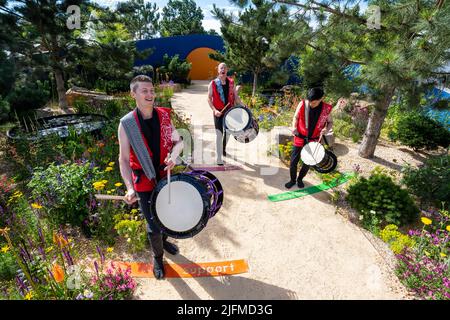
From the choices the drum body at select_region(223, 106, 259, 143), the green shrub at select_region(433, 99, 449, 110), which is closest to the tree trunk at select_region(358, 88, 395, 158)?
the green shrub at select_region(433, 99, 449, 110)

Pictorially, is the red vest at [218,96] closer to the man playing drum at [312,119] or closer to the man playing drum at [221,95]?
the man playing drum at [221,95]

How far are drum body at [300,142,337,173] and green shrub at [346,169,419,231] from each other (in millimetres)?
539

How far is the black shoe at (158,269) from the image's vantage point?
8.47 ft

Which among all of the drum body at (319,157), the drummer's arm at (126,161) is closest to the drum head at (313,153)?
the drum body at (319,157)

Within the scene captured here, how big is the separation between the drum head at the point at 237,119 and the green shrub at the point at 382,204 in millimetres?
1844

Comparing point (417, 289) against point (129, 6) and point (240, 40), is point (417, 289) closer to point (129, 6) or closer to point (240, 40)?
point (129, 6)

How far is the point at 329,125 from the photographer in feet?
11.4

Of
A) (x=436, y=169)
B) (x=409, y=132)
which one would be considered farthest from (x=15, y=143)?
(x=409, y=132)

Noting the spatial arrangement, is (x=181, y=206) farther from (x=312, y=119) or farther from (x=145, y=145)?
(x=312, y=119)

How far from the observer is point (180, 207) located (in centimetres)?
209

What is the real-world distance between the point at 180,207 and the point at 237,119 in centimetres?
228

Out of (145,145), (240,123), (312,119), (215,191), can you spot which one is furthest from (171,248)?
(312,119)

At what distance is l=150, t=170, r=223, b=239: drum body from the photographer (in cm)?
206

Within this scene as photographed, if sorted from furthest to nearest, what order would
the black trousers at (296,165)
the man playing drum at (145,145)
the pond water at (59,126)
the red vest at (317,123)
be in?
the pond water at (59,126) → the black trousers at (296,165) → the red vest at (317,123) → the man playing drum at (145,145)
